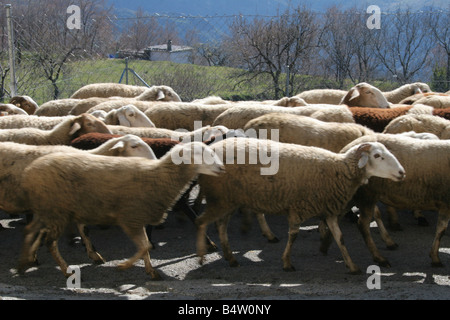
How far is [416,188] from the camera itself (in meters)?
7.07

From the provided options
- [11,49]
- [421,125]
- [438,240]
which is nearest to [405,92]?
[421,125]

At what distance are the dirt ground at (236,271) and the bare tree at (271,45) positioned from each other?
9.42 metres

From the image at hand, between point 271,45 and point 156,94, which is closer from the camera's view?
point 156,94

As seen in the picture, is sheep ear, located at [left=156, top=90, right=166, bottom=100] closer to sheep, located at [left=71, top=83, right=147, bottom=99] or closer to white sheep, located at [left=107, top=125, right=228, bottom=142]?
sheep, located at [left=71, top=83, right=147, bottom=99]

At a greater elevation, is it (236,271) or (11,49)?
(11,49)

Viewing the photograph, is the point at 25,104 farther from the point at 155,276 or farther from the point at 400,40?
the point at 400,40

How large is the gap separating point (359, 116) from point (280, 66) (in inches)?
316

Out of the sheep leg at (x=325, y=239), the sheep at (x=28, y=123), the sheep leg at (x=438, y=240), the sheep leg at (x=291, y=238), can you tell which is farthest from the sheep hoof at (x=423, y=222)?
the sheep at (x=28, y=123)

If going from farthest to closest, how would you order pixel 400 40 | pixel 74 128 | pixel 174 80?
pixel 400 40 → pixel 174 80 → pixel 74 128

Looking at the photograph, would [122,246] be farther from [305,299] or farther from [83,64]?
[83,64]

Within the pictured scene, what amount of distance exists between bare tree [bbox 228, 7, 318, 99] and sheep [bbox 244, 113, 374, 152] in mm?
8778

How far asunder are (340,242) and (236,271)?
1124 mm

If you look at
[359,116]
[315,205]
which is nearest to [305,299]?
[315,205]

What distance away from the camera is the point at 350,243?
785cm
